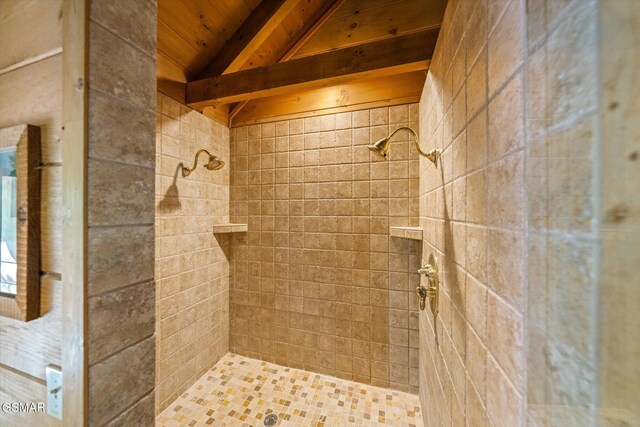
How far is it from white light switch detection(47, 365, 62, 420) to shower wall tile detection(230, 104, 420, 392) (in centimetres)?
139

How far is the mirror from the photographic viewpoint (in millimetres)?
465

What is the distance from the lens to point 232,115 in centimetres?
197

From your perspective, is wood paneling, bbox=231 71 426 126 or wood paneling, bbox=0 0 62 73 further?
wood paneling, bbox=231 71 426 126

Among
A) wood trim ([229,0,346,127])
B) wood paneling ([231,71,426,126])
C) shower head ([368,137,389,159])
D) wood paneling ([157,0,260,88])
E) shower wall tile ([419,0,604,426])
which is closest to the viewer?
shower wall tile ([419,0,604,426])

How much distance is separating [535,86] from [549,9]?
10 cm

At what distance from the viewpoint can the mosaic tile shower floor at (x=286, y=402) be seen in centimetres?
137

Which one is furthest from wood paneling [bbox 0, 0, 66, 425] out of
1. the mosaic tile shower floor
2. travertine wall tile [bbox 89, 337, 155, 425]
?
the mosaic tile shower floor

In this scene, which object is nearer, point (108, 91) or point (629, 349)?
point (629, 349)

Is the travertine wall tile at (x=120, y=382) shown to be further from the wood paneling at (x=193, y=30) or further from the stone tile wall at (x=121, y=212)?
the wood paneling at (x=193, y=30)

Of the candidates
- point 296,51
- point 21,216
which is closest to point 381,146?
point 21,216

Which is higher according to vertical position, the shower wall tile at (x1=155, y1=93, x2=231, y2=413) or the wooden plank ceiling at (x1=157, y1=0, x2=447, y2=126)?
the wooden plank ceiling at (x1=157, y1=0, x2=447, y2=126)

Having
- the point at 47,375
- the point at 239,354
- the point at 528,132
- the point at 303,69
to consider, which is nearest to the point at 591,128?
the point at 528,132

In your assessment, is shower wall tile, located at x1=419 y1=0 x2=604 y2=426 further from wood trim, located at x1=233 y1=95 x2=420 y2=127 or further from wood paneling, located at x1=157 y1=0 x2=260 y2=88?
wood paneling, located at x1=157 y1=0 x2=260 y2=88

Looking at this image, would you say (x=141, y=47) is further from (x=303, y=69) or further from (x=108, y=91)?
(x=303, y=69)
